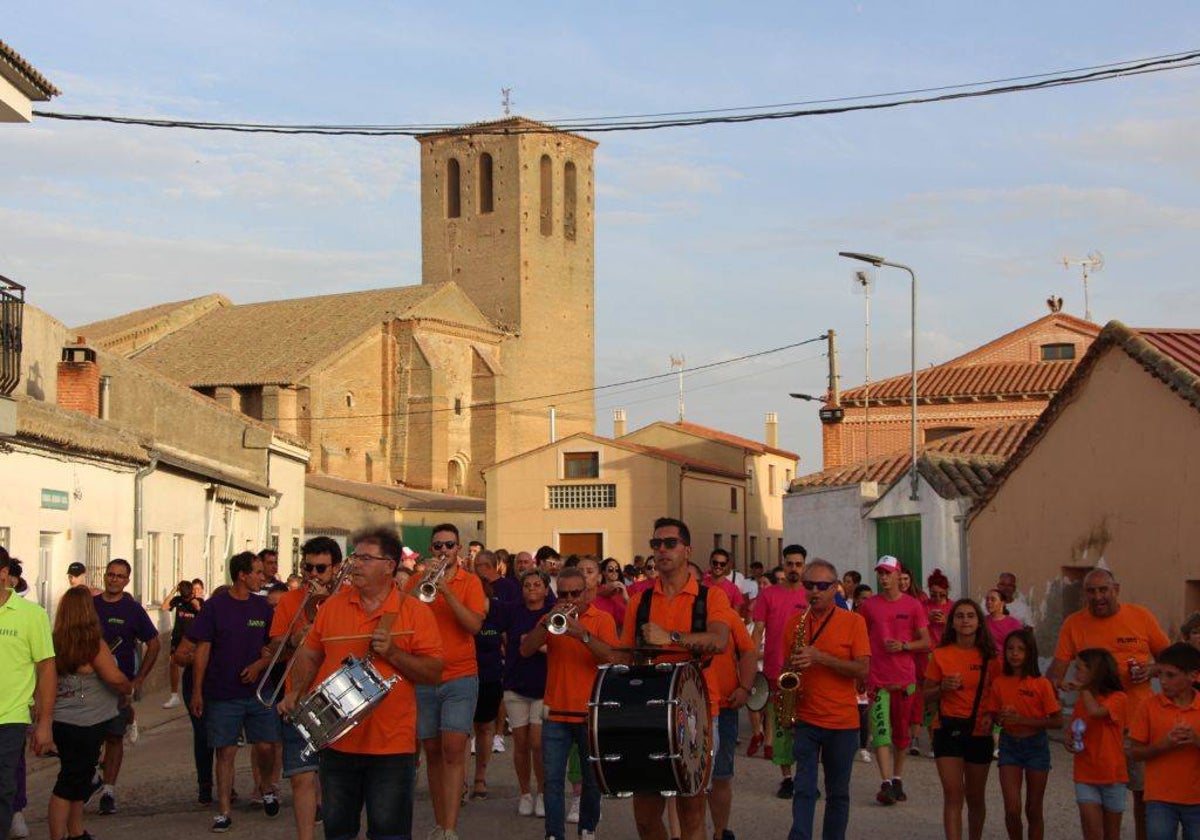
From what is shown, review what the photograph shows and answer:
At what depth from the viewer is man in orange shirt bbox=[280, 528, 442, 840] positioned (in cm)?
752

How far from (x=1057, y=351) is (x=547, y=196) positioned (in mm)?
40716

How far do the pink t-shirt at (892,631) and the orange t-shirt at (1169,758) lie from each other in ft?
18.0

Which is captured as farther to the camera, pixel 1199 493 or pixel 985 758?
pixel 1199 493

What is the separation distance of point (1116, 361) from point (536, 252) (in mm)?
68737

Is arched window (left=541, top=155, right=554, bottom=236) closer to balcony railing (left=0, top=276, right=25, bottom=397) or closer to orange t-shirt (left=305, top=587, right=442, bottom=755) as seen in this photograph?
balcony railing (left=0, top=276, right=25, bottom=397)

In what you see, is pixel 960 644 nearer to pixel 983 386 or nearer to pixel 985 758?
pixel 985 758

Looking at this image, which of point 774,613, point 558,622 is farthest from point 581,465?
point 558,622

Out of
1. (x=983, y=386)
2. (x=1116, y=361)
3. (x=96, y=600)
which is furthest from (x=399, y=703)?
(x=983, y=386)

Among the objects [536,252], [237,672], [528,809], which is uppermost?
[536,252]

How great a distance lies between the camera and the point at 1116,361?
61.6ft

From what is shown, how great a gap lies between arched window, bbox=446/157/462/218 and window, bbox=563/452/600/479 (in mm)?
31652

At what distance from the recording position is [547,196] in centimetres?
8700

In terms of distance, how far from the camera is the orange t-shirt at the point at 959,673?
9648mm

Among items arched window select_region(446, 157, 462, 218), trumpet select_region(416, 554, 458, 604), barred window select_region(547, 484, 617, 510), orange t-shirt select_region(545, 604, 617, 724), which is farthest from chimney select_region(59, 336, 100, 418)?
arched window select_region(446, 157, 462, 218)
